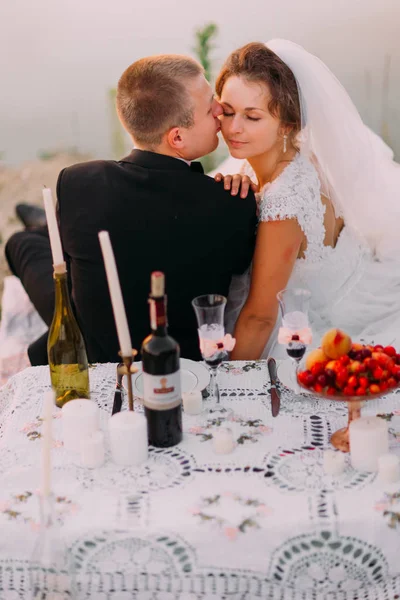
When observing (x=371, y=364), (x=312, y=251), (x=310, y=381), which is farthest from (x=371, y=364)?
(x=312, y=251)

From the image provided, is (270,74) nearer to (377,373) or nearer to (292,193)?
(292,193)

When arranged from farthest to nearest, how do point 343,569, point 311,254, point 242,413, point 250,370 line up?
1. point 311,254
2. point 250,370
3. point 242,413
4. point 343,569

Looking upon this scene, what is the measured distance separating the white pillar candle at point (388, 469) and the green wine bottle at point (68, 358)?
64cm

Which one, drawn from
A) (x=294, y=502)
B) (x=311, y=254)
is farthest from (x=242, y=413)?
(x=311, y=254)

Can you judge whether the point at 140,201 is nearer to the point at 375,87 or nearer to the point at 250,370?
the point at 250,370

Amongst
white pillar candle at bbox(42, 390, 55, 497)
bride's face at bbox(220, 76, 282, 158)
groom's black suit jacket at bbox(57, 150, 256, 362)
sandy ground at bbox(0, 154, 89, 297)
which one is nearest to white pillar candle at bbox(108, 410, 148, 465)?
white pillar candle at bbox(42, 390, 55, 497)

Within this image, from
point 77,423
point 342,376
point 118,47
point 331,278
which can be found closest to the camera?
point 342,376

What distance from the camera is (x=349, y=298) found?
2441 millimetres

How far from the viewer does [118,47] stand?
438cm

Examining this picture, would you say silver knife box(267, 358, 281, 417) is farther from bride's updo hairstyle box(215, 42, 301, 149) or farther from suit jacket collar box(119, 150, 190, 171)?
bride's updo hairstyle box(215, 42, 301, 149)

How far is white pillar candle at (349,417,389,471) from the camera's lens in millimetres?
1300

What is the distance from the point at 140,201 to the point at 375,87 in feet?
8.85

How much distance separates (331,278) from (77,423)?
4.07 feet

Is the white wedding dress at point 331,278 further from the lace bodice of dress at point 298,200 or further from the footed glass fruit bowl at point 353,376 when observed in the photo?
the footed glass fruit bowl at point 353,376
